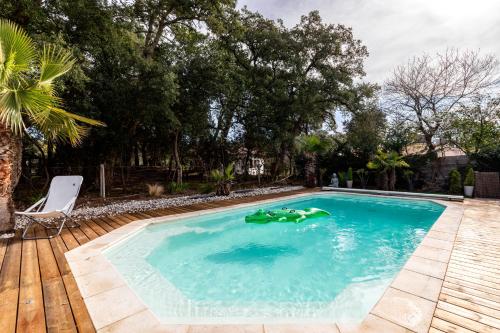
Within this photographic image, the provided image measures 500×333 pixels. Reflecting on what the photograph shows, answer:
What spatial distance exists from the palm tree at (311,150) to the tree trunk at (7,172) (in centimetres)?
1107

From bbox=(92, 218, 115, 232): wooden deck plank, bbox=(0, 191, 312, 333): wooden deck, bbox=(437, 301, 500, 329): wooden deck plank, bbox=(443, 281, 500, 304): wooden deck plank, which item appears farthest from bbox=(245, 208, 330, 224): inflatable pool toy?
bbox=(437, 301, 500, 329): wooden deck plank

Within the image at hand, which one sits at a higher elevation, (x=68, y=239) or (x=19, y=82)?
(x=19, y=82)

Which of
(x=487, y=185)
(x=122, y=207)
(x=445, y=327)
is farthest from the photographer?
(x=487, y=185)

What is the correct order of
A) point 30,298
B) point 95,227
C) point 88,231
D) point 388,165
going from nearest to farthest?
point 30,298, point 88,231, point 95,227, point 388,165

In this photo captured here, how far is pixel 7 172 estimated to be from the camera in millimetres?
4410

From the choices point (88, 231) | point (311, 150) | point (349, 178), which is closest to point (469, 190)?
point (349, 178)

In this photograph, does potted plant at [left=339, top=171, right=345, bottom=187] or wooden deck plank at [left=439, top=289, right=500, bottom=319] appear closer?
wooden deck plank at [left=439, top=289, right=500, bottom=319]

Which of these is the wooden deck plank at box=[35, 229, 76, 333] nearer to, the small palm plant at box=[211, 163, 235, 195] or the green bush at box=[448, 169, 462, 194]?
the small palm plant at box=[211, 163, 235, 195]

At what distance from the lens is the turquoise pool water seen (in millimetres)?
2867

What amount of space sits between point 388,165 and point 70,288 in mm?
11771

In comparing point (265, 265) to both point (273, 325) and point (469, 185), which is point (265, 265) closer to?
point (273, 325)

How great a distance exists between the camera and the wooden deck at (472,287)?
205 centimetres

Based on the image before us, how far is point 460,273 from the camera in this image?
299 centimetres

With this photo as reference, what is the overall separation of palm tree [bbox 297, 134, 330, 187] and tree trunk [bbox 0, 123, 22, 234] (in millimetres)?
11075
